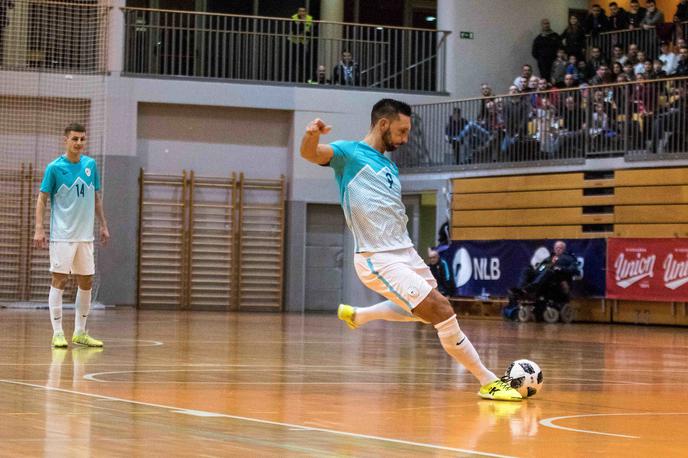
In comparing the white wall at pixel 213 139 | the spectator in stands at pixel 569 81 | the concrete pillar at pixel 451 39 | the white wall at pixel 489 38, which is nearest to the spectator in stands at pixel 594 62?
the spectator in stands at pixel 569 81

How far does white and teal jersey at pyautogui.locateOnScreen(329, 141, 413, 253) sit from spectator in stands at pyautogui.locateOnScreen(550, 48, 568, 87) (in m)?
19.0

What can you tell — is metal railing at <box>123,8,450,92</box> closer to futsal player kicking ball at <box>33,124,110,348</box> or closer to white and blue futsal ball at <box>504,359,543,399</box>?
futsal player kicking ball at <box>33,124,110,348</box>

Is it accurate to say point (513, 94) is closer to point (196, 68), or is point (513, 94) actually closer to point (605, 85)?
point (605, 85)

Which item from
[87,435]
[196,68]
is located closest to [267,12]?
[196,68]

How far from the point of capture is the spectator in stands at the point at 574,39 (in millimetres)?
27250

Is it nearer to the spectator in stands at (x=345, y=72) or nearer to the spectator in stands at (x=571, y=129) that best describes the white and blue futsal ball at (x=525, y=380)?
the spectator in stands at (x=571, y=129)

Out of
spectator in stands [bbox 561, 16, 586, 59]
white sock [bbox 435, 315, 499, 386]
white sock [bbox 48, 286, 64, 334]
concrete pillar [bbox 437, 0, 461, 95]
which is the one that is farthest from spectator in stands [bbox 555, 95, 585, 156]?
white sock [bbox 435, 315, 499, 386]

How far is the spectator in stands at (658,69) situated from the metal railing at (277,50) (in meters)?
6.62

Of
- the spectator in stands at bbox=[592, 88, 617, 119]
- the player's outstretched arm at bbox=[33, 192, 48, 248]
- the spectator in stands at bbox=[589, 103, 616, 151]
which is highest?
the spectator in stands at bbox=[592, 88, 617, 119]

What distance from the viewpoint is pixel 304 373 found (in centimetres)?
895

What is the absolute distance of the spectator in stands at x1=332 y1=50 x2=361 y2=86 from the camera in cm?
2825

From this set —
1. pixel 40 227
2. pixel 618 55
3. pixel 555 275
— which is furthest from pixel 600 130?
pixel 40 227

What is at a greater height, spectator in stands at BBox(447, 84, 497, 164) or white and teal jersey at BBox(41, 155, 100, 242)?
spectator in stands at BBox(447, 84, 497, 164)

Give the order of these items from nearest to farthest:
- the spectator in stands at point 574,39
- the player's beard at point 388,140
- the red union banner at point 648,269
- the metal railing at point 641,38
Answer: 1. the player's beard at point 388,140
2. the red union banner at point 648,269
3. the metal railing at point 641,38
4. the spectator in stands at point 574,39
